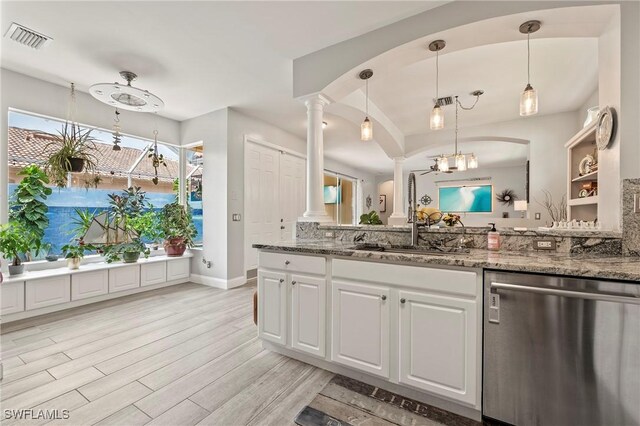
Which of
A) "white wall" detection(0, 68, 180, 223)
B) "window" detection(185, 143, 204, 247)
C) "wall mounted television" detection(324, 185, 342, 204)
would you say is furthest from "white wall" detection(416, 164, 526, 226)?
"white wall" detection(0, 68, 180, 223)

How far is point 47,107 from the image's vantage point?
10.7ft

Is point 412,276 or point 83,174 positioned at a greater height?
point 83,174

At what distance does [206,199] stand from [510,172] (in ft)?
29.2

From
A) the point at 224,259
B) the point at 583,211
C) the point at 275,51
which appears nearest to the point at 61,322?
the point at 224,259

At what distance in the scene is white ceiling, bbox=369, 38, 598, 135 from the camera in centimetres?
268

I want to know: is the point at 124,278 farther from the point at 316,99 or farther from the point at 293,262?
the point at 316,99

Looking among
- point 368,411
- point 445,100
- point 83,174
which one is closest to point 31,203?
point 83,174

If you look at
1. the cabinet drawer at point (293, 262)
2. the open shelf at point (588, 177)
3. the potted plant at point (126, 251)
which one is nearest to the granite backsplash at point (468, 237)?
the cabinet drawer at point (293, 262)

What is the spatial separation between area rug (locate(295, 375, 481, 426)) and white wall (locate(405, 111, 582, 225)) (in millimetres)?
3868

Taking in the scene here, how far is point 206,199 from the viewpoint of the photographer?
4.38m

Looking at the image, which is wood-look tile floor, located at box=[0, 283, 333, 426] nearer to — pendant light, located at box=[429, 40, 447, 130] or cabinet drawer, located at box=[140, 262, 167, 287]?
cabinet drawer, located at box=[140, 262, 167, 287]

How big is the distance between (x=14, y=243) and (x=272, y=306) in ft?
9.36

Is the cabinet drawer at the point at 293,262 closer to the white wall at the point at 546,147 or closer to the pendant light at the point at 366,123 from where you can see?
the pendant light at the point at 366,123

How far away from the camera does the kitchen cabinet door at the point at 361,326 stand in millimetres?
1719
